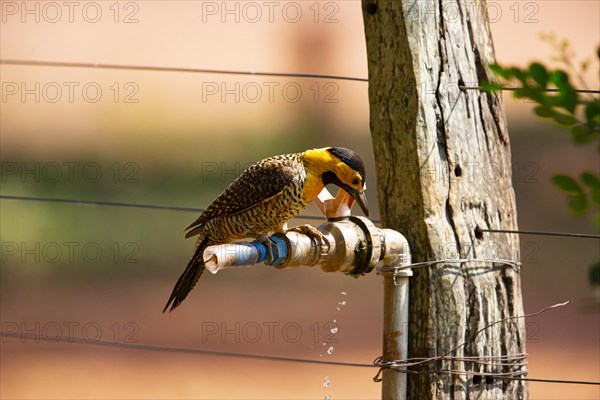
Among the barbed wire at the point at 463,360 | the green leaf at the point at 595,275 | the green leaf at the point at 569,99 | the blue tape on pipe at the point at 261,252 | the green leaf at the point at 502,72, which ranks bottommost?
the green leaf at the point at 595,275

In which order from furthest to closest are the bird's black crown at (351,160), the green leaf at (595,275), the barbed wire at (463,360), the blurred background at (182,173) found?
the blurred background at (182,173), the bird's black crown at (351,160), the barbed wire at (463,360), the green leaf at (595,275)

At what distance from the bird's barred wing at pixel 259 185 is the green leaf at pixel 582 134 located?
77.5 inches

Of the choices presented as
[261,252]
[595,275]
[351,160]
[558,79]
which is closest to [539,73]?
[558,79]

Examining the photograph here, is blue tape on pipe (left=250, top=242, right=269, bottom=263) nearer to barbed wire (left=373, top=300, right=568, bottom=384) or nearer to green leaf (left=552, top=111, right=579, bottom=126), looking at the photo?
barbed wire (left=373, top=300, right=568, bottom=384)

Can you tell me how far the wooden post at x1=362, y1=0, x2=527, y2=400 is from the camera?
2363 millimetres

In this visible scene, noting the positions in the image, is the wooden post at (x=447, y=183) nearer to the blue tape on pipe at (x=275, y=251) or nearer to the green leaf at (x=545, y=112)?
the blue tape on pipe at (x=275, y=251)

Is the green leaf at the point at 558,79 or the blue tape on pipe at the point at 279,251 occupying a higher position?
the blue tape on pipe at the point at 279,251

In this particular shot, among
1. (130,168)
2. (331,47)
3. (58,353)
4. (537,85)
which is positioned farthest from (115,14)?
(537,85)

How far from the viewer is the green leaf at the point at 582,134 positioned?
2.49 feet

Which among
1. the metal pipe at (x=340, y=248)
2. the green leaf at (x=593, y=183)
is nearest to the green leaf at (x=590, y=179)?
the green leaf at (x=593, y=183)

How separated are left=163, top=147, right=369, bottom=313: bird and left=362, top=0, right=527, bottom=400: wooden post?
22 centimetres

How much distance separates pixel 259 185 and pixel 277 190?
0.06 meters

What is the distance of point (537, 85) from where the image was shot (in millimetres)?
782

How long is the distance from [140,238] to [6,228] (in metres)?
1.45
